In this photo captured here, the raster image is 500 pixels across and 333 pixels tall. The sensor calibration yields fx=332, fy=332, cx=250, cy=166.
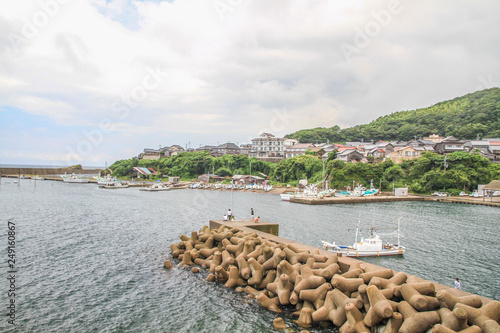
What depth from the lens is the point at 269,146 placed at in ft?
351

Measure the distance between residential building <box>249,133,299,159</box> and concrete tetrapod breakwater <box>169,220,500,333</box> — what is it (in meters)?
88.0

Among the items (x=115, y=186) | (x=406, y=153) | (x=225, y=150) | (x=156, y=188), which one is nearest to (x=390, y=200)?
(x=406, y=153)

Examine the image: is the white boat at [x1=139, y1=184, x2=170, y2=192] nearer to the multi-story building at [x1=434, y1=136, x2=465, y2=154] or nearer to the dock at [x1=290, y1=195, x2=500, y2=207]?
the dock at [x1=290, y1=195, x2=500, y2=207]

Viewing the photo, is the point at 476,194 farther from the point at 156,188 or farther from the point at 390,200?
the point at 156,188

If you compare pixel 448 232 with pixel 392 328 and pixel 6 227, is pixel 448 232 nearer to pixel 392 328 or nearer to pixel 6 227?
pixel 392 328

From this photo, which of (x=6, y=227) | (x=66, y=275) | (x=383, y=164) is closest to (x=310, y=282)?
(x=66, y=275)

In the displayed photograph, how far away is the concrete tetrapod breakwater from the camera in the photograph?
7656 millimetres

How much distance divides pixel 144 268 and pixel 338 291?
9.74 m

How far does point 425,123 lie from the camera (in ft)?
375

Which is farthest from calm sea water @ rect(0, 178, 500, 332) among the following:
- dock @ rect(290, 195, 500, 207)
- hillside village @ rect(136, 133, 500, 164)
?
hillside village @ rect(136, 133, 500, 164)

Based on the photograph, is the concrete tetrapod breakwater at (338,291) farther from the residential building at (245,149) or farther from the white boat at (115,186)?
the residential building at (245,149)

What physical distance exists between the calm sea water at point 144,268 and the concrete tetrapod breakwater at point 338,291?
2.07 feet

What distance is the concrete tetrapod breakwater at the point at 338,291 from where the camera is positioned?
7.66 metres

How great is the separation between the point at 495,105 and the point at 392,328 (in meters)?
122
